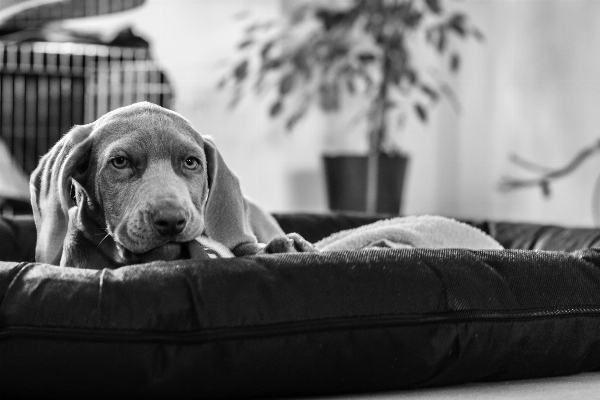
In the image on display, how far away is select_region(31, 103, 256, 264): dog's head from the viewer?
4.63ft

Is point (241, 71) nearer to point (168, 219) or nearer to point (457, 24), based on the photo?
point (457, 24)

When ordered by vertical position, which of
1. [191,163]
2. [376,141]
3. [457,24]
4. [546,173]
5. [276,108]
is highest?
[457,24]

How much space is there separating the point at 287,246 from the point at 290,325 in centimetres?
31

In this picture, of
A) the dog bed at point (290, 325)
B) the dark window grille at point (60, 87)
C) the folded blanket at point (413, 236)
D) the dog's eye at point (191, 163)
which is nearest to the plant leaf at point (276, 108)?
the dark window grille at point (60, 87)

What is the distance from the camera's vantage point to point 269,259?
1.37m

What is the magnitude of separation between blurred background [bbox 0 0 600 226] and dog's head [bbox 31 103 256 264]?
5.85 ft

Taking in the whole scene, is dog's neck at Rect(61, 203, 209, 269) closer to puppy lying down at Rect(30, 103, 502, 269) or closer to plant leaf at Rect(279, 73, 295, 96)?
puppy lying down at Rect(30, 103, 502, 269)

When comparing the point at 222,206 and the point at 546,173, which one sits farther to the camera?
the point at 546,173

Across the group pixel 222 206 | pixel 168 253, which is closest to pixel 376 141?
pixel 222 206

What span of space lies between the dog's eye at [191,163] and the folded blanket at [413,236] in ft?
1.53

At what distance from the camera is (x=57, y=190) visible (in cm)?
150

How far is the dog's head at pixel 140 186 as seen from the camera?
1410 millimetres

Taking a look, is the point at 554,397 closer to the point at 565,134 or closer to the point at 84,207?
the point at 84,207

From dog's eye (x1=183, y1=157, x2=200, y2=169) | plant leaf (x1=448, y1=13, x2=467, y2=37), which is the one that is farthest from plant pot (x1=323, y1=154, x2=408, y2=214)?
dog's eye (x1=183, y1=157, x2=200, y2=169)
